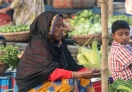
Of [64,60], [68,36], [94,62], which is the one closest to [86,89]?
[64,60]

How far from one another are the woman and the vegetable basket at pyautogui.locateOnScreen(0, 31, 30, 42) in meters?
3.46

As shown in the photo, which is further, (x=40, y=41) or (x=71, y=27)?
(x=71, y=27)

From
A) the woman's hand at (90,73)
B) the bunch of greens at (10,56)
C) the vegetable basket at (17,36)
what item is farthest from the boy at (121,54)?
the vegetable basket at (17,36)

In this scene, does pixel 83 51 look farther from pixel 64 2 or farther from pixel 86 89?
pixel 64 2

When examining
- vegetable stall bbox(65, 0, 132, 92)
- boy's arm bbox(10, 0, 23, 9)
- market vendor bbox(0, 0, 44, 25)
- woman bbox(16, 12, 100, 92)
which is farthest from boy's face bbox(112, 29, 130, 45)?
market vendor bbox(0, 0, 44, 25)

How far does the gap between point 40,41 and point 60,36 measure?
0.67 ft

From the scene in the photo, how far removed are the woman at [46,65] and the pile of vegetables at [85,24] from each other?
3.08 m

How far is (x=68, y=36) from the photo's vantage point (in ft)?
24.8

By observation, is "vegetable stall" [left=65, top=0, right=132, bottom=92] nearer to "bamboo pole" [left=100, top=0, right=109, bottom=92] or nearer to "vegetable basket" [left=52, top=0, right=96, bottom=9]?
"bamboo pole" [left=100, top=0, right=109, bottom=92]

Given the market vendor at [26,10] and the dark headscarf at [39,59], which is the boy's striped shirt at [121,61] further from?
the market vendor at [26,10]

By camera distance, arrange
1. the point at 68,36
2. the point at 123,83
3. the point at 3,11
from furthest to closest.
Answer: the point at 3,11 < the point at 68,36 < the point at 123,83

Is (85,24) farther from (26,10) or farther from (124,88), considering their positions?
(124,88)

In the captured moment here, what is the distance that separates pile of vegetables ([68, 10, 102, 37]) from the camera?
7254 millimetres

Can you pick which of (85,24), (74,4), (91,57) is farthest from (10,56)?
(74,4)
